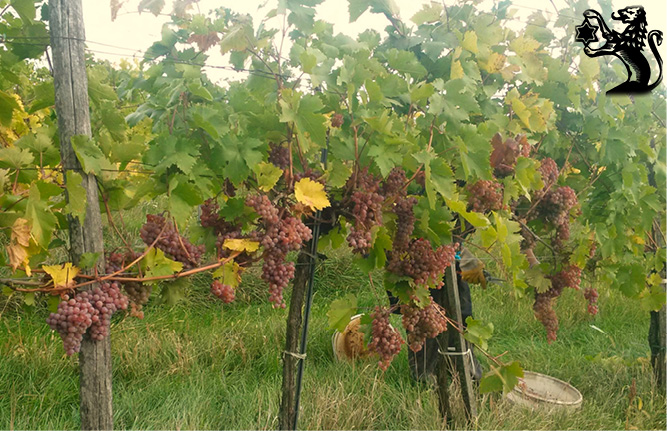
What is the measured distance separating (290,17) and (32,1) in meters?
0.85

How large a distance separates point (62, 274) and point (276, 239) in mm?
662

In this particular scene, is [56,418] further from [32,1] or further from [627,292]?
[627,292]

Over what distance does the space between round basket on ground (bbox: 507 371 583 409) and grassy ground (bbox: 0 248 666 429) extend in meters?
0.09

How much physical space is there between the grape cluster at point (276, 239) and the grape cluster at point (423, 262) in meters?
0.51

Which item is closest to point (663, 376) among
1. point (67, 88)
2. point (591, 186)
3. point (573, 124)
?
point (591, 186)

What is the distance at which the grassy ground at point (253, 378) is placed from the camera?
3059 mm

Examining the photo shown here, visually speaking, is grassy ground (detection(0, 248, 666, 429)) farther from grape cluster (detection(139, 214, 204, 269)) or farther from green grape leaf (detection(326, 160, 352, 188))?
green grape leaf (detection(326, 160, 352, 188))

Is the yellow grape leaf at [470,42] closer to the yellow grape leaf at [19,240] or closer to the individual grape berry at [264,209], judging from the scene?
the individual grape berry at [264,209]

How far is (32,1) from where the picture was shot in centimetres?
178

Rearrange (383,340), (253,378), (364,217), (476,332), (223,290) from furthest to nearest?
(253,378)
(476,332)
(383,340)
(364,217)
(223,290)

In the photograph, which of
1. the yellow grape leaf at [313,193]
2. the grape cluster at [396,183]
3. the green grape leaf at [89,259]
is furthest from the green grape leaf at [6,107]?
the grape cluster at [396,183]

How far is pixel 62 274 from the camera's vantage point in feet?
5.48

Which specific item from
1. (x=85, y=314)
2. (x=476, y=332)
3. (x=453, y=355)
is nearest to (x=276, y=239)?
(x=85, y=314)

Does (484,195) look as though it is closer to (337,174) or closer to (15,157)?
(337,174)
